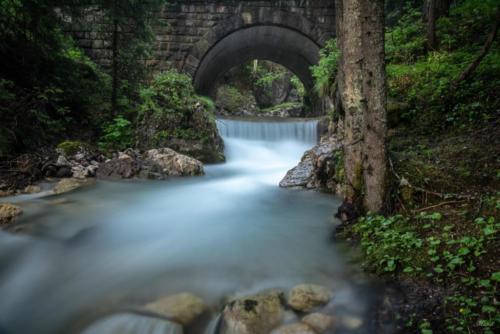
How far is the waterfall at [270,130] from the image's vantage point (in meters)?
11.7

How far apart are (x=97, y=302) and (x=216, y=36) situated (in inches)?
449

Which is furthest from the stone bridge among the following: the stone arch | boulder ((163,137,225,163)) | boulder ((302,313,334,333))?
boulder ((302,313,334,333))

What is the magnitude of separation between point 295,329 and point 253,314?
29cm

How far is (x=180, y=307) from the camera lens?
243 cm

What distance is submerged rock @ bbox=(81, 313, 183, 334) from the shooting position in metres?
2.24

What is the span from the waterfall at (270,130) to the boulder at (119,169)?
4.75m

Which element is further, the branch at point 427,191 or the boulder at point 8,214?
the boulder at point 8,214

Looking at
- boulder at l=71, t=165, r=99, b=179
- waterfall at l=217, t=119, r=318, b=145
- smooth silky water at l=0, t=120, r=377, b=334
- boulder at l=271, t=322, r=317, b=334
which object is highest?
A: waterfall at l=217, t=119, r=318, b=145

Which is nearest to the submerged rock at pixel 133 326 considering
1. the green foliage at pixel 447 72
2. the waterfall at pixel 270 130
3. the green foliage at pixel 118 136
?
the green foliage at pixel 447 72

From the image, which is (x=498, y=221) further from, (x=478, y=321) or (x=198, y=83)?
(x=198, y=83)

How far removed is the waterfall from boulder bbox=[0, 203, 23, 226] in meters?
7.82

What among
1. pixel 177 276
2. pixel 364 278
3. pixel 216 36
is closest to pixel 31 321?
pixel 177 276

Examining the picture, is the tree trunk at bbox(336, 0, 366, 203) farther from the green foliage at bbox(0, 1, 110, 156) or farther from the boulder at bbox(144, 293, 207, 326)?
the green foliage at bbox(0, 1, 110, 156)

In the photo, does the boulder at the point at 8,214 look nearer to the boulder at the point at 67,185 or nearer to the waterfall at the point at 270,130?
the boulder at the point at 67,185
